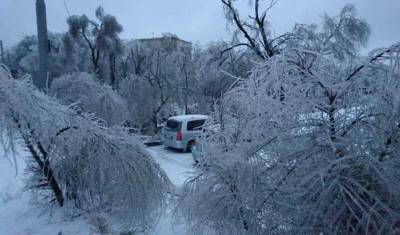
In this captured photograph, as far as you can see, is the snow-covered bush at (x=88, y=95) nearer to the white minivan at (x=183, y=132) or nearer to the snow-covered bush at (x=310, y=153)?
the white minivan at (x=183, y=132)

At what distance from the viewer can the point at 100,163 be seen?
6512 millimetres

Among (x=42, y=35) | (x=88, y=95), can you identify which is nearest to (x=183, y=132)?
(x=88, y=95)

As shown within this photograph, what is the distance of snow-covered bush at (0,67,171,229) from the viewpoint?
631 cm

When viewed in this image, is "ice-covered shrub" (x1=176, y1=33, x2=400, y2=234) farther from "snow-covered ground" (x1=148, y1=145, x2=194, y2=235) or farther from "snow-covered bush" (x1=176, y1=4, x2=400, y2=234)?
"snow-covered ground" (x1=148, y1=145, x2=194, y2=235)

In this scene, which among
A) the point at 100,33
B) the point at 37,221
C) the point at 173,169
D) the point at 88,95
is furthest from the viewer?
the point at 100,33

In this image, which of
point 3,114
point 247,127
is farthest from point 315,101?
point 3,114

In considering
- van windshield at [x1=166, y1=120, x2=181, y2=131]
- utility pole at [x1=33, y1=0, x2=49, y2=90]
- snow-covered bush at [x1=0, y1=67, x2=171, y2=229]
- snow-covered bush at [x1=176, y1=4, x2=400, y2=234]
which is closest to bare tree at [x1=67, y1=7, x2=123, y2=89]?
van windshield at [x1=166, y1=120, x2=181, y2=131]

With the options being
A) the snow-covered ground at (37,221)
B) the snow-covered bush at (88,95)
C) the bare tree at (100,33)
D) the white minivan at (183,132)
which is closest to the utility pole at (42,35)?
the snow-covered ground at (37,221)

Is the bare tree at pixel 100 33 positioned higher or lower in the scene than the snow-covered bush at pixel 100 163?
higher

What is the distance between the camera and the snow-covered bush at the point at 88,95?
12.2m

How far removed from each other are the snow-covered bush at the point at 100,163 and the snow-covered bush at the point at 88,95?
17.1 feet

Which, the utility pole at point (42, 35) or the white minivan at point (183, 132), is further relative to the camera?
the white minivan at point (183, 132)

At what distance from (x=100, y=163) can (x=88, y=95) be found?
6372 mm

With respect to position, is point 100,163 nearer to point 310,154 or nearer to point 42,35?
point 42,35
